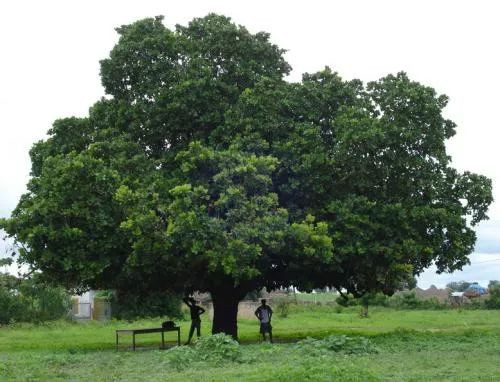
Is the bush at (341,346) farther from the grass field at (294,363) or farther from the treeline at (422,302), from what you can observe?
the treeline at (422,302)

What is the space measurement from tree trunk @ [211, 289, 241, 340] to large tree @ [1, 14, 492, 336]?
0.18 ft

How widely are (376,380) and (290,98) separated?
42.9ft

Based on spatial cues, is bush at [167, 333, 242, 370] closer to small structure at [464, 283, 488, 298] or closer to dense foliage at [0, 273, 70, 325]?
dense foliage at [0, 273, 70, 325]

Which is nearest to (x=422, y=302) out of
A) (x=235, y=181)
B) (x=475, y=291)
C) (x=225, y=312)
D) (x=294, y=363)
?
(x=475, y=291)

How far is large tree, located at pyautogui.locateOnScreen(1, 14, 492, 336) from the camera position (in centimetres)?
2034

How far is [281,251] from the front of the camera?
21266 mm

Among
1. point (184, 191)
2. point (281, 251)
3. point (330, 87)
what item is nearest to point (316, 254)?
point (281, 251)

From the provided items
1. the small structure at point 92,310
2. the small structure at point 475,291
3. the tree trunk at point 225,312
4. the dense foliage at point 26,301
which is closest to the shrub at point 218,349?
the tree trunk at point 225,312

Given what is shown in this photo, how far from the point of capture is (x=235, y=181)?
68.5 feet

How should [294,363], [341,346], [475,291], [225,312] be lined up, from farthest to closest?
[475,291], [225,312], [341,346], [294,363]

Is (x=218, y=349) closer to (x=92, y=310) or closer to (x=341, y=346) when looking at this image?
(x=341, y=346)

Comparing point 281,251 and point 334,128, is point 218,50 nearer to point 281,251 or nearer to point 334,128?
point 334,128

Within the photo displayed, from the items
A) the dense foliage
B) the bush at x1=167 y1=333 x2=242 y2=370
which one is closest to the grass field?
the bush at x1=167 y1=333 x2=242 y2=370

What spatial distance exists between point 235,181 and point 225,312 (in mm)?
6895
